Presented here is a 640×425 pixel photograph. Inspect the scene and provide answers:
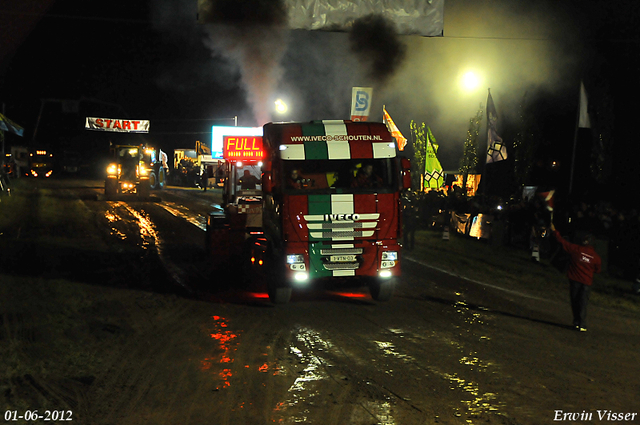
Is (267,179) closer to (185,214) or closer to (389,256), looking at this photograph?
(389,256)

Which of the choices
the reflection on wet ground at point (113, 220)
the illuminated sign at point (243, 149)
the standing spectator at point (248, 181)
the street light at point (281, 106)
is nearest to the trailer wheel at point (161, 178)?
the reflection on wet ground at point (113, 220)

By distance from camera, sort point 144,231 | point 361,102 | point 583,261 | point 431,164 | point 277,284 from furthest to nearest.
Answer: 1. point 431,164
2. point 361,102
3. point 144,231
4. point 277,284
5. point 583,261

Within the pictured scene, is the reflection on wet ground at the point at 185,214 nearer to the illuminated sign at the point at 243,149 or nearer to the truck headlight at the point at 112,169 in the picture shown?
the truck headlight at the point at 112,169

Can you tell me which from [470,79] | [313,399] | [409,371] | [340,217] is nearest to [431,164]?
[470,79]

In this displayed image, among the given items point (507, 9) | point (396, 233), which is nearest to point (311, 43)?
point (507, 9)

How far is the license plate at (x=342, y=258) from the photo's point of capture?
8844 mm

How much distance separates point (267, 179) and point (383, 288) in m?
2.51

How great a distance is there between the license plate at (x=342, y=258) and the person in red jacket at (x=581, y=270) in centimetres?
285

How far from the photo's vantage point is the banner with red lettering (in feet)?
219

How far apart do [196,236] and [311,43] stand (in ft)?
38.5

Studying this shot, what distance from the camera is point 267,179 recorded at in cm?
940

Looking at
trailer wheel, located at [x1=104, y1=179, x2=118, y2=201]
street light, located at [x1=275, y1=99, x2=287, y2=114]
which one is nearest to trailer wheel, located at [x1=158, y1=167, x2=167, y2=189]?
trailer wheel, located at [x1=104, y1=179, x2=118, y2=201]

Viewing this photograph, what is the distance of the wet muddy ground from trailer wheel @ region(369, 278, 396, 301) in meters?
0.18

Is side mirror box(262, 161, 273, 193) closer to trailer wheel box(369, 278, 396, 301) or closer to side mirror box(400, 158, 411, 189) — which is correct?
side mirror box(400, 158, 411, 189)
